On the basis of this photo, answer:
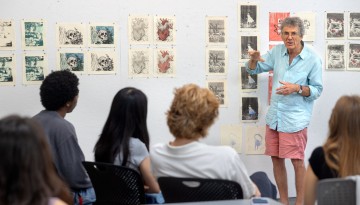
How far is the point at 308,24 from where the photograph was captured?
3.96 m

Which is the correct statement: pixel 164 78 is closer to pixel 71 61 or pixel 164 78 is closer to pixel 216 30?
pixel 216 30

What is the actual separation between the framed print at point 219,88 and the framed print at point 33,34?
137 cm

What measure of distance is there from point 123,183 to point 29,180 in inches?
34.8

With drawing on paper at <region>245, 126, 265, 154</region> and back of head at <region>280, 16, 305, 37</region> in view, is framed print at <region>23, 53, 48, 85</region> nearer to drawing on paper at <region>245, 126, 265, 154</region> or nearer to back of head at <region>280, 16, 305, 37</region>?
drawing on paper at <region>245, 126, 265, 154</region>

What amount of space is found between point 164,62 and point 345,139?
85.3 inches

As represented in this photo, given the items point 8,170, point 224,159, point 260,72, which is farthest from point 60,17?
point 8,170

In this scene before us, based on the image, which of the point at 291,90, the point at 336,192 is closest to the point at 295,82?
the point at 291,90

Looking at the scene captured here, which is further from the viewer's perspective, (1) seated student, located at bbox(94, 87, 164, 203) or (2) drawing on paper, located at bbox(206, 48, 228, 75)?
(2) drawing on paper, located at bbox(206, 48, 228, 75)

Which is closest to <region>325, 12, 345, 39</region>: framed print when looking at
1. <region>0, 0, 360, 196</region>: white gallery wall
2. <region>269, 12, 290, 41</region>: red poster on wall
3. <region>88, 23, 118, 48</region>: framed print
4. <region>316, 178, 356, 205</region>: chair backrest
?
<region>0, 0, 360, 196</region>: white gallery wall

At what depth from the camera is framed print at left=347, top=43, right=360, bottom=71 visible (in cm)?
404

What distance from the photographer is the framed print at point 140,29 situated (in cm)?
374

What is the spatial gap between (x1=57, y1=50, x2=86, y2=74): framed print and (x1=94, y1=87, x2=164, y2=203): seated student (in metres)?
1.34

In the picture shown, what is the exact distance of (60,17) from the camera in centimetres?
366

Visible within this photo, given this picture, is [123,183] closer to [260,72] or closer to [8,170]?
[8,170]
